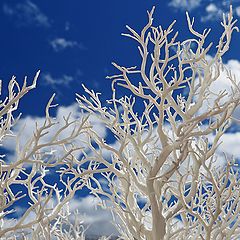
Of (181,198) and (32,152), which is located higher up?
(32,152)

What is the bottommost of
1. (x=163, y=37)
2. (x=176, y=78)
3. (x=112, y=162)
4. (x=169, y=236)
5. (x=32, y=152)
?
(x=169, y=236)

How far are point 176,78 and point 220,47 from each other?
2.67ft

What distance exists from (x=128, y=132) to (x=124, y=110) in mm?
589

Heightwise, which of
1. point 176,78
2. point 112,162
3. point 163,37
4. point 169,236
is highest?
point 163,37

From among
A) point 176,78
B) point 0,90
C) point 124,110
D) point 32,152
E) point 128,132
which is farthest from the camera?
point 124,110

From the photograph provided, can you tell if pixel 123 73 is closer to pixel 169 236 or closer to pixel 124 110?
pixel 124 110

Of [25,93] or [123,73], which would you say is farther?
[123,73]

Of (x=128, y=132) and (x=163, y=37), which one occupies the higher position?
(x=163, y=37)

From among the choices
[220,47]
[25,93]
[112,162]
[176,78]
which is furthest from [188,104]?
[25,93]

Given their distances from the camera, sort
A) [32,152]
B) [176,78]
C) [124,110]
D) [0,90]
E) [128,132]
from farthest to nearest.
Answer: [124,110] < [128,132] < [176,78] < [0,90] < [32,152]

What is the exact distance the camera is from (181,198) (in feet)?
19.1

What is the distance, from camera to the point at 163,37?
6371 mm

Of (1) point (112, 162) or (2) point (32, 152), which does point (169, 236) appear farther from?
(2) point (32, 152)

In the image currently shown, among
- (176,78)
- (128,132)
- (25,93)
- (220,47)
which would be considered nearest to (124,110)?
(128,132)
